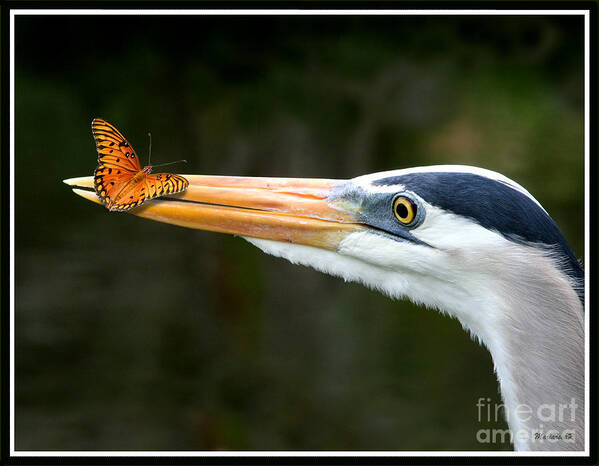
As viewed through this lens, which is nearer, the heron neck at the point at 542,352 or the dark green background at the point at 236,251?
the heron neck at the point at 542,352

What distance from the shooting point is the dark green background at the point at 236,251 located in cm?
314

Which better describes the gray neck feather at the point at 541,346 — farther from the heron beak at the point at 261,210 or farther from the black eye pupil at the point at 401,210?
the heron beak at the point at 261,210

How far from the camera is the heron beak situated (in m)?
1.37

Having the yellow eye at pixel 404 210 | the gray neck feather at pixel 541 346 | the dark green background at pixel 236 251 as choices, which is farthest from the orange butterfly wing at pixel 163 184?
the dark green background at pixel 236 251

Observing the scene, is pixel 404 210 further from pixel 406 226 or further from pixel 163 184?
pixel 163 184

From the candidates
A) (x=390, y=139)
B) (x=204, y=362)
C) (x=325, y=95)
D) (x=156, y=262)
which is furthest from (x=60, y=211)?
(x=390, y=139)

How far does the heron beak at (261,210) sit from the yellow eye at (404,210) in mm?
77

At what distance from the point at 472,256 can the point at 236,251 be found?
85.3 inches

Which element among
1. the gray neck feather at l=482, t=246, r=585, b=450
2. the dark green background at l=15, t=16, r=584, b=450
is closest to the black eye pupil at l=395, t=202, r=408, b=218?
the gray neck feather at l=482, t=246, r=585, b=450

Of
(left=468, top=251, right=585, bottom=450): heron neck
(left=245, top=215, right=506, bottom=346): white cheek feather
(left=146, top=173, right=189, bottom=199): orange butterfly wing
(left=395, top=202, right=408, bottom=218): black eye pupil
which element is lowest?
(left=468, top=251, right=585, bottom=450): heron neck

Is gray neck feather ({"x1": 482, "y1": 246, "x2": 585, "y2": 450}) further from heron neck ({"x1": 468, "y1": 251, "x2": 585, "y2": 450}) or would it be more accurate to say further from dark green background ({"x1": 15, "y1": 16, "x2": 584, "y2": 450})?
dark green background ({"x1": 15, "y1": 16, "x2": 584, "y2": 450})

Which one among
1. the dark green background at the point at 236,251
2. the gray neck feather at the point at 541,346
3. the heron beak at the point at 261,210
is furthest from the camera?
the dark green background at the point at 236,251

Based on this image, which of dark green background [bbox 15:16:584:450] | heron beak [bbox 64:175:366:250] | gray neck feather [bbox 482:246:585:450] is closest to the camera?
gray neck feather [bbox 482:246:585:450]

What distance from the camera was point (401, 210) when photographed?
131 cm
